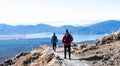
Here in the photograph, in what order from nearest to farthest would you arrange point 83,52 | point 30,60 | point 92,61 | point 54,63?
1. point 92,61
2. point 54,63
3. point 83,52
4. point 30,60

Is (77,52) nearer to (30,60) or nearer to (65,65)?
(65,65)

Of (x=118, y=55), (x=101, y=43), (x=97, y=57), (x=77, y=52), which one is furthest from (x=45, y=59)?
(x=118, y=55)

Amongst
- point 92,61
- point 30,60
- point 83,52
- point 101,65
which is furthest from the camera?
point 30,60

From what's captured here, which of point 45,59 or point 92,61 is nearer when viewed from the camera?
point 92,61

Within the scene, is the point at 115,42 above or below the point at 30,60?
above

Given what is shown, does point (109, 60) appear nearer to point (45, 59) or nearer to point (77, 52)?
point (77, 52)

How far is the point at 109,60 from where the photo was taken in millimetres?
28438

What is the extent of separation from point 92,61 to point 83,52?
→ 23.4 ft

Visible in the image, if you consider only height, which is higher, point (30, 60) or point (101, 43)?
point (101, 43)

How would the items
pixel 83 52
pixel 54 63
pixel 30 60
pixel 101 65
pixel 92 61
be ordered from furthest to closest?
pixel 30 60 < pixel 83 52 < pixel 54 63 < pixel 92 61 < pixel 101 65

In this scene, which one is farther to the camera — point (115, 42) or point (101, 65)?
point (115, 42)

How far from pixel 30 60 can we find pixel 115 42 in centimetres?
1469

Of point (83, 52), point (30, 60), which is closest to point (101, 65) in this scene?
point (83, 52)

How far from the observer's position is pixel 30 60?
155 ft
